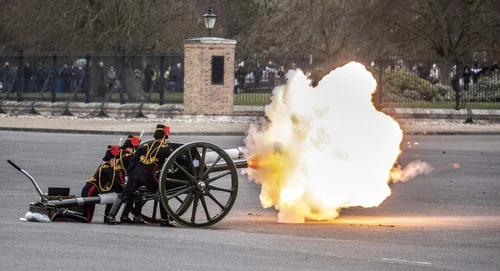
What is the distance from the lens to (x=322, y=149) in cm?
1521

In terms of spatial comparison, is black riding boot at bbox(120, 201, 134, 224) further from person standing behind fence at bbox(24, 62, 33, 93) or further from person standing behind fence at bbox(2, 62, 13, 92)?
person standing behind fence at bbox(2, 62, 13, 92)

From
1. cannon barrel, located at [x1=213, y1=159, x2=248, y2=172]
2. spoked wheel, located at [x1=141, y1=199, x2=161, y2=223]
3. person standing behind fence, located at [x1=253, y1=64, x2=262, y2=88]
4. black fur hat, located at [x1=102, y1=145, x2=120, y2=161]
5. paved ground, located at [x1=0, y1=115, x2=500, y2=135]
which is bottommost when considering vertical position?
paved ground, located at [x1=0, y1=115, x2=500, y2=135]

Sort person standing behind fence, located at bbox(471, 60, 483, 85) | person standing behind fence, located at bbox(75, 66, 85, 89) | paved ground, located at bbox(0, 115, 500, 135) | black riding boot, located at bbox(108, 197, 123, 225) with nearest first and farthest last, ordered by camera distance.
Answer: black riding boot, located at bbox(108, 197, 123, 225)
paved ground, located at bbox(0, 115, 500, 135)
person standing behind fence, located at bbox(471, 60, 483, 85)
person standing behind fence, located at bbox(75, 66, 85, 89)

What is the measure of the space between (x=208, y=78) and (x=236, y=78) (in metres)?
1.37

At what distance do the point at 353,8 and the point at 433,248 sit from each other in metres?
44.4

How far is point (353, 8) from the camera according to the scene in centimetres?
5588

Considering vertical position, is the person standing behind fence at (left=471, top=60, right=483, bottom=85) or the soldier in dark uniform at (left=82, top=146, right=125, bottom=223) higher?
the person standing behind fence at (left=471, top=60, right=483, bottom=85)

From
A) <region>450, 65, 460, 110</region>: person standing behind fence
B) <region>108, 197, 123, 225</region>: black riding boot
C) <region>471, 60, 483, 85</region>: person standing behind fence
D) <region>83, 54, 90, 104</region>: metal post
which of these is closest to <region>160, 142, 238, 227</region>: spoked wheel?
<region>108, 197, 123, 225</region>: black riding boot

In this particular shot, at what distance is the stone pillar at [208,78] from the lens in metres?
40.8

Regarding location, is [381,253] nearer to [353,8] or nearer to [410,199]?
[410,199]

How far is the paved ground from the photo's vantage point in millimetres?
34969

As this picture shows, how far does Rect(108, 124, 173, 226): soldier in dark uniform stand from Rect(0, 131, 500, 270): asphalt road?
33 cm

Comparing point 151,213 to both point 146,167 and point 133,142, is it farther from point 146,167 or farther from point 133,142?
point 146,167

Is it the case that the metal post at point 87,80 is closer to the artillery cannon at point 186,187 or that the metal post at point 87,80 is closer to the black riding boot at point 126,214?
the black riding boot at point 126,214
